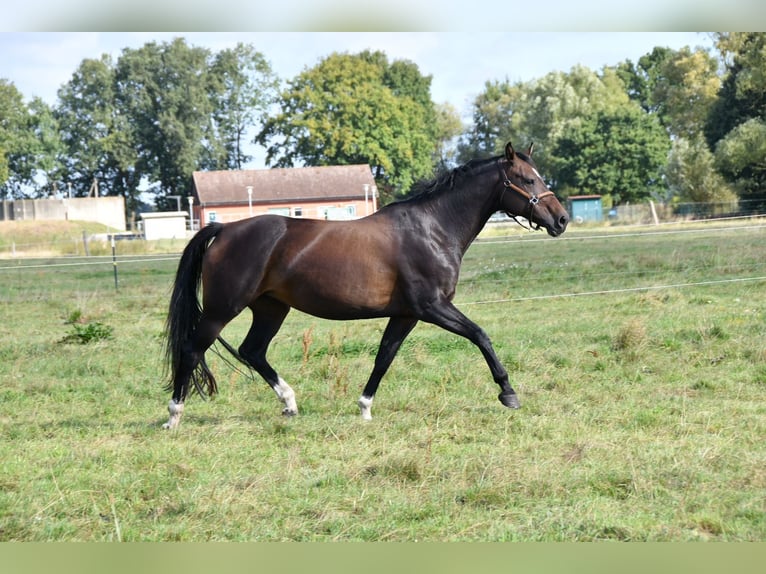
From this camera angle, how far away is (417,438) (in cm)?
561

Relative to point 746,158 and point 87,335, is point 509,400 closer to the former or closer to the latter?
point 87,335

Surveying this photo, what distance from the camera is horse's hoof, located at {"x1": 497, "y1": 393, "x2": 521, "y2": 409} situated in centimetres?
633

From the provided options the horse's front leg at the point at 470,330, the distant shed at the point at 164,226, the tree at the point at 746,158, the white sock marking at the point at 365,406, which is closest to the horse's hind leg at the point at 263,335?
the white sock marking at the point at 365,406

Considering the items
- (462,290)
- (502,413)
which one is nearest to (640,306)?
(462,290)

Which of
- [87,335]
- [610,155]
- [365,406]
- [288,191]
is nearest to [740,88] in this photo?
[610,155]

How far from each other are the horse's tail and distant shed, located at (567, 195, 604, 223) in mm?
45192

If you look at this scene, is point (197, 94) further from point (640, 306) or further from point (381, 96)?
point (640, 306)

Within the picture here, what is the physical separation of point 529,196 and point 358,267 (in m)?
1.50

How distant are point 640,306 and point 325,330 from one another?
14.4 feet

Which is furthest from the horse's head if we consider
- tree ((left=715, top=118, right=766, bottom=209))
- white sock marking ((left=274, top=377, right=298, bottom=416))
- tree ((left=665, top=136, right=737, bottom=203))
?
tree ((left=665, top=136, right=737, bottom=203))

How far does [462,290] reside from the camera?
1435 centimetres

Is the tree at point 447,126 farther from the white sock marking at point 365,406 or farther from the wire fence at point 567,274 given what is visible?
the white sock marking at point 365,406

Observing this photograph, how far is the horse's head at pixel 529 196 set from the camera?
6.59 metres

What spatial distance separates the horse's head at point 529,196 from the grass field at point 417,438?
145 centimetres
